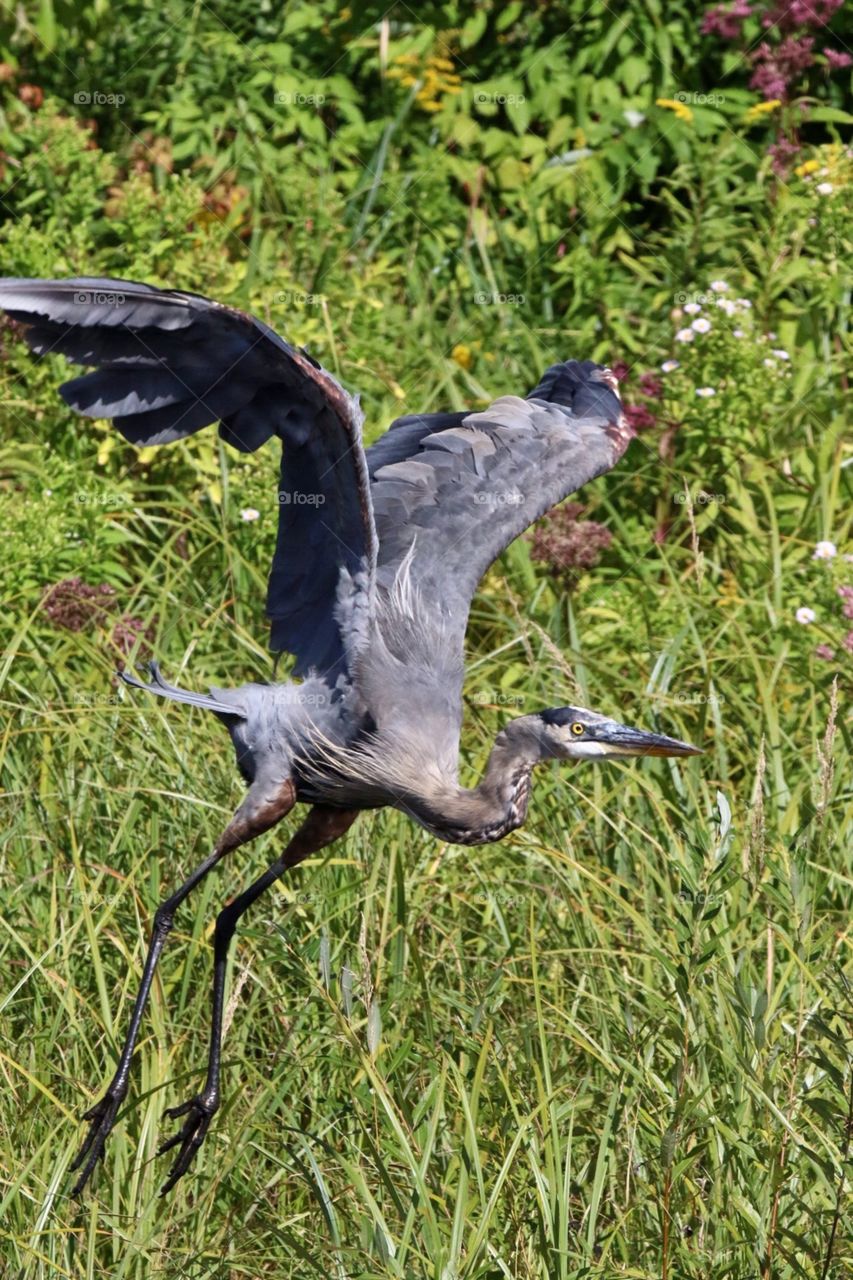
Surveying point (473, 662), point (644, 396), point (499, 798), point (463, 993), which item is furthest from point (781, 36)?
point (463, 993)

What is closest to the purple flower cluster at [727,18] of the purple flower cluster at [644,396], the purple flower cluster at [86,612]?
the purple flower cluster at [644,396]

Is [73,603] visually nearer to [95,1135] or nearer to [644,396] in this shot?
[95,1135]

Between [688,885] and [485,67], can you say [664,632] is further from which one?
[485,67]

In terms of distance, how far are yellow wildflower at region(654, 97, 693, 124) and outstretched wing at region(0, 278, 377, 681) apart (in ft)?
10.8

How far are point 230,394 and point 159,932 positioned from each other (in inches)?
47.9

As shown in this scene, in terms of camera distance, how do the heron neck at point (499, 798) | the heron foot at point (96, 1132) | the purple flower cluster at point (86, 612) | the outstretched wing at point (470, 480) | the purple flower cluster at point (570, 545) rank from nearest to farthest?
the heron foot at point (96, 1132) < the heron neck at point (499, 798) < the outstretched wing at point (470, 480) < the purple flower cluster at point (86, 612) < the purple flower cluster at point (570, 545)

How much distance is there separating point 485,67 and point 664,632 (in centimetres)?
321

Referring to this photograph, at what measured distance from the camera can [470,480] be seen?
4.93 metres

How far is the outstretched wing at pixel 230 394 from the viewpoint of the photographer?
147 inches

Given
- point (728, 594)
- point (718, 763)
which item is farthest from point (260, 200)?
point (718, 763)

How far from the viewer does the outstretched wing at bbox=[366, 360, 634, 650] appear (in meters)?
4.78

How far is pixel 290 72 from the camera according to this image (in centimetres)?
734

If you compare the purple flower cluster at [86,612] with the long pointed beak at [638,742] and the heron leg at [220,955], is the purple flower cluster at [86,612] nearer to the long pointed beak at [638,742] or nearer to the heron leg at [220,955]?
the heron leg at [220,955]

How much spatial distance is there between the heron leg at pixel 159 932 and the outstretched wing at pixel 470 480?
667 millimetres
